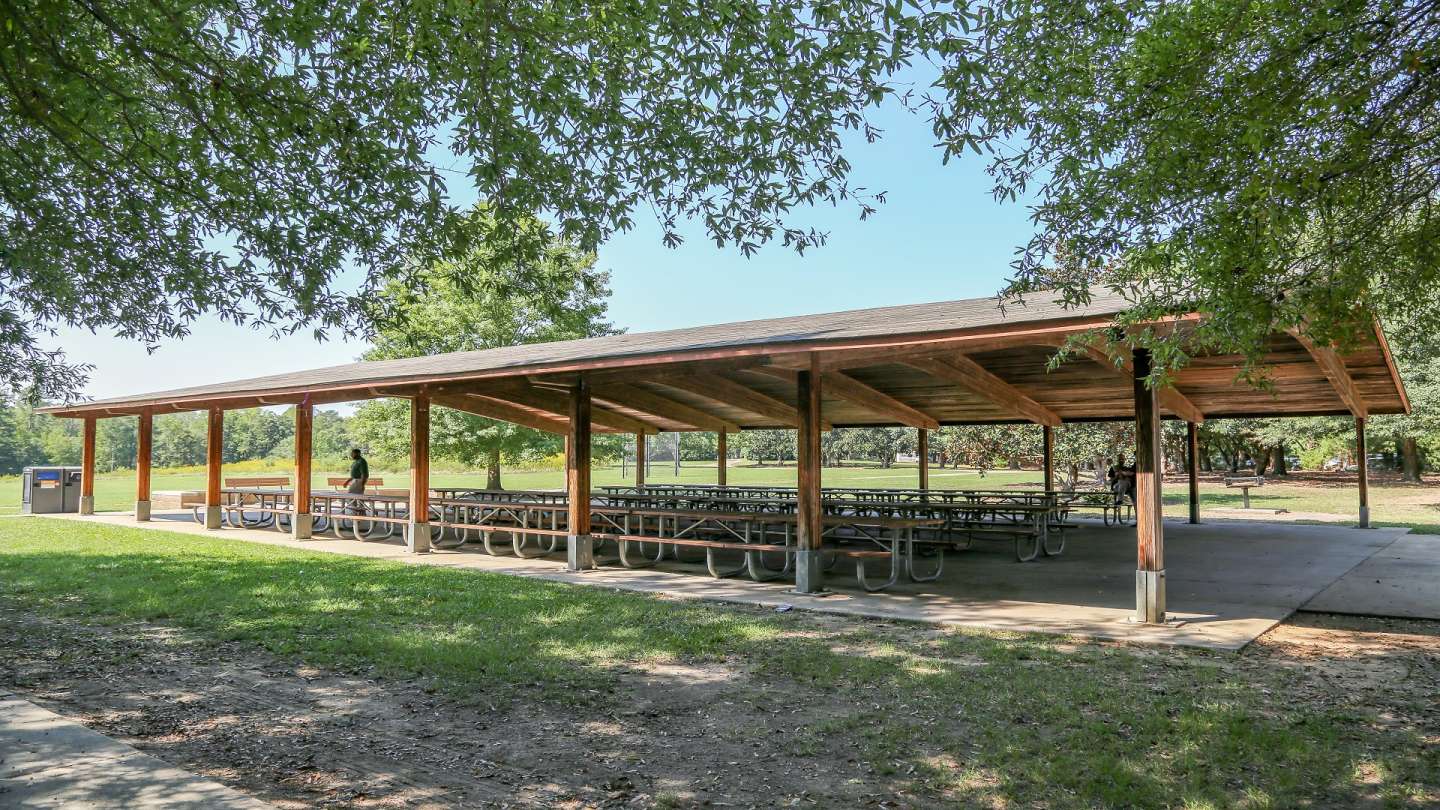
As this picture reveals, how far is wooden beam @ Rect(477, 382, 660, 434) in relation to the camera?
470 inches

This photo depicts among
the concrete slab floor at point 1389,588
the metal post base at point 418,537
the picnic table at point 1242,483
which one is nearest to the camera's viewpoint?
the concrete slab floor at point 1389,588

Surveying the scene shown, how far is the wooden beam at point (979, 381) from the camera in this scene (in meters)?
9.40

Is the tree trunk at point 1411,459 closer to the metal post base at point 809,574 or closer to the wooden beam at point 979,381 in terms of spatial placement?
the wooden beam at point 979,381

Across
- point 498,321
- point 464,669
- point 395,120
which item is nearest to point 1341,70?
Result: point 395,120

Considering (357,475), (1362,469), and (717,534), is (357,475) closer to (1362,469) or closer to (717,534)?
(717,534)

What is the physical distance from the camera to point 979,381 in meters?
10.7

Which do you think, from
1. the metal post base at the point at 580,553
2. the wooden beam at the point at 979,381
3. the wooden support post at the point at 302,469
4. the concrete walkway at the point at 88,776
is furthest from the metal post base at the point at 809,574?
the wooden support post at the point at 302,469

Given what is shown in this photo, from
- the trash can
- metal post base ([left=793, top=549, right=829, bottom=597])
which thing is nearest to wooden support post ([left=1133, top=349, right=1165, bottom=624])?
metal post base ([left=793, top=549, right=829, bottom=597])

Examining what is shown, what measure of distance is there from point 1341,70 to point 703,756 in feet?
15.4

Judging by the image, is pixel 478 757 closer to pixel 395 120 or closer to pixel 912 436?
pixel 395 120

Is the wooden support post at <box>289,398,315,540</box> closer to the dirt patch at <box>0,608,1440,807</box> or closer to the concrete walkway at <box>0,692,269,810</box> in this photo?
the dirt patch at <box>0,608,1440,807</box>

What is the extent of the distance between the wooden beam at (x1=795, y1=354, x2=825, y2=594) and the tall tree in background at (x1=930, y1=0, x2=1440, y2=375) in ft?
12.9

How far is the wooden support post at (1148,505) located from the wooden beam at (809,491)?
3101 mm

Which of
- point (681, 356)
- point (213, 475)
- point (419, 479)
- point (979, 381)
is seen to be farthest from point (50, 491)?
point (979, 381)
